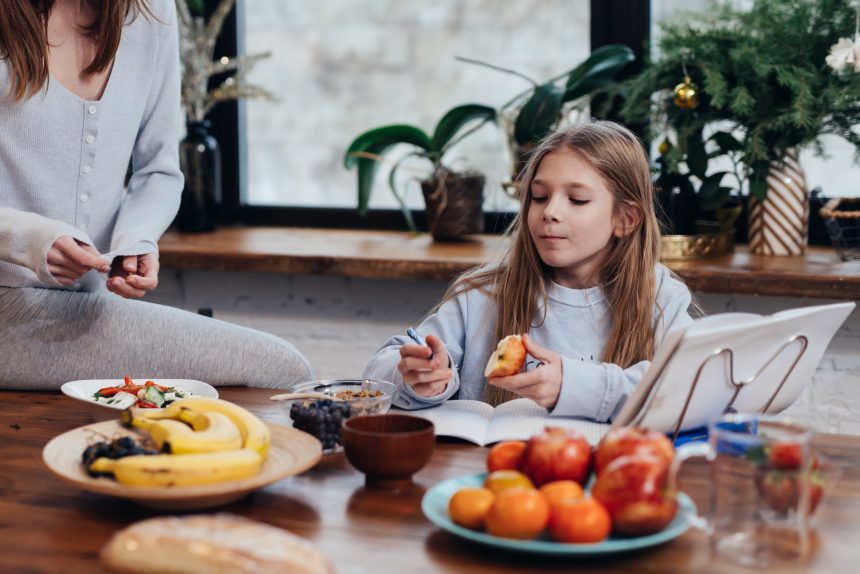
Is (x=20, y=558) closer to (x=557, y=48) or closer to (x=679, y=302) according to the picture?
(x=679, y=302)

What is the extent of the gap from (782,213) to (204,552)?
213cm

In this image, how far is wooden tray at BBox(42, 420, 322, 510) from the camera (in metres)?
1.09

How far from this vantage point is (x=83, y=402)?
143 cm

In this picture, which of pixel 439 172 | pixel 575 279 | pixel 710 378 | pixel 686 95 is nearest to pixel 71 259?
pixel 575 279

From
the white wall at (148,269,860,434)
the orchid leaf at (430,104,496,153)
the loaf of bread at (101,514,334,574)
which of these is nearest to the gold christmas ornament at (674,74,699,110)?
the orchid leaf at (430,104,496,153)

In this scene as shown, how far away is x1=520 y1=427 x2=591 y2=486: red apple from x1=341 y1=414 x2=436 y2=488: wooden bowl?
0.44 feet

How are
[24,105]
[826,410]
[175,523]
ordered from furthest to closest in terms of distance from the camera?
[826,410], [24,105], [175,523]

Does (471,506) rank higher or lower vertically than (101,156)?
lower

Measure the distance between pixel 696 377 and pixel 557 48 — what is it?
6.57 ft

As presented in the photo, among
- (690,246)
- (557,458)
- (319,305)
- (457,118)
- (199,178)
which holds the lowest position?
(319,305)

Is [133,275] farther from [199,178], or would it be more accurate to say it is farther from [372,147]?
[199,178]

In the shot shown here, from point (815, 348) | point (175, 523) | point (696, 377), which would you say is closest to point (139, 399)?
point (175, 523)

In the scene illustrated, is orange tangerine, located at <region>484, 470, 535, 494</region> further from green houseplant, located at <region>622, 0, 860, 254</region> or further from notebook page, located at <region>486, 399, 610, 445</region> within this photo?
green houseplant, located at <region>622, 0, 860, 254</region>

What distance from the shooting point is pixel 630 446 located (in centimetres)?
105
